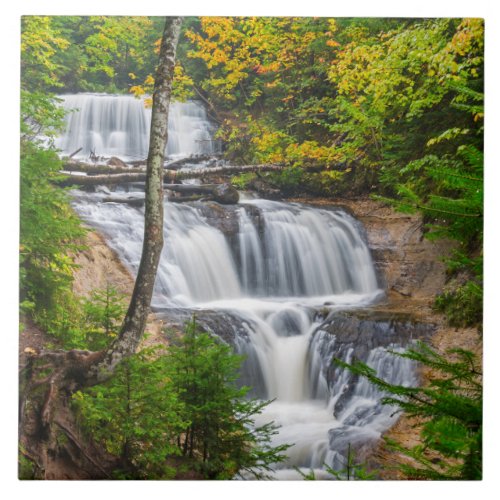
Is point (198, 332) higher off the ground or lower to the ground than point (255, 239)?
lower

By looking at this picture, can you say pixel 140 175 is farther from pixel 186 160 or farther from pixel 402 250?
pixel 402 250

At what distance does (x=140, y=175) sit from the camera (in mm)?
3395

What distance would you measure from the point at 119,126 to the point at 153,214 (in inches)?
19.6

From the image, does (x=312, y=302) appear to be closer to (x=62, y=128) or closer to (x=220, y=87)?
(x=220, y=87)

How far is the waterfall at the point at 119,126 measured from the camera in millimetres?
3350

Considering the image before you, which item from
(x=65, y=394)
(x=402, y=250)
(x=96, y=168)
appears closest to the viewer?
(x=65, y=394)

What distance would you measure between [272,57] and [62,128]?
3.93 ft

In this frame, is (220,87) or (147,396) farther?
(220,87)

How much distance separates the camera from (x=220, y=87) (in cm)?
350

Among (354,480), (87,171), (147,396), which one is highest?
(87,171)

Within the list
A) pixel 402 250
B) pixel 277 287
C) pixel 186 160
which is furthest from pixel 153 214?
pixel 402 250

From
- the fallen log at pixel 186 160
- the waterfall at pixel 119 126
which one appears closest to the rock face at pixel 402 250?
the fallen log at pixel 186 160
